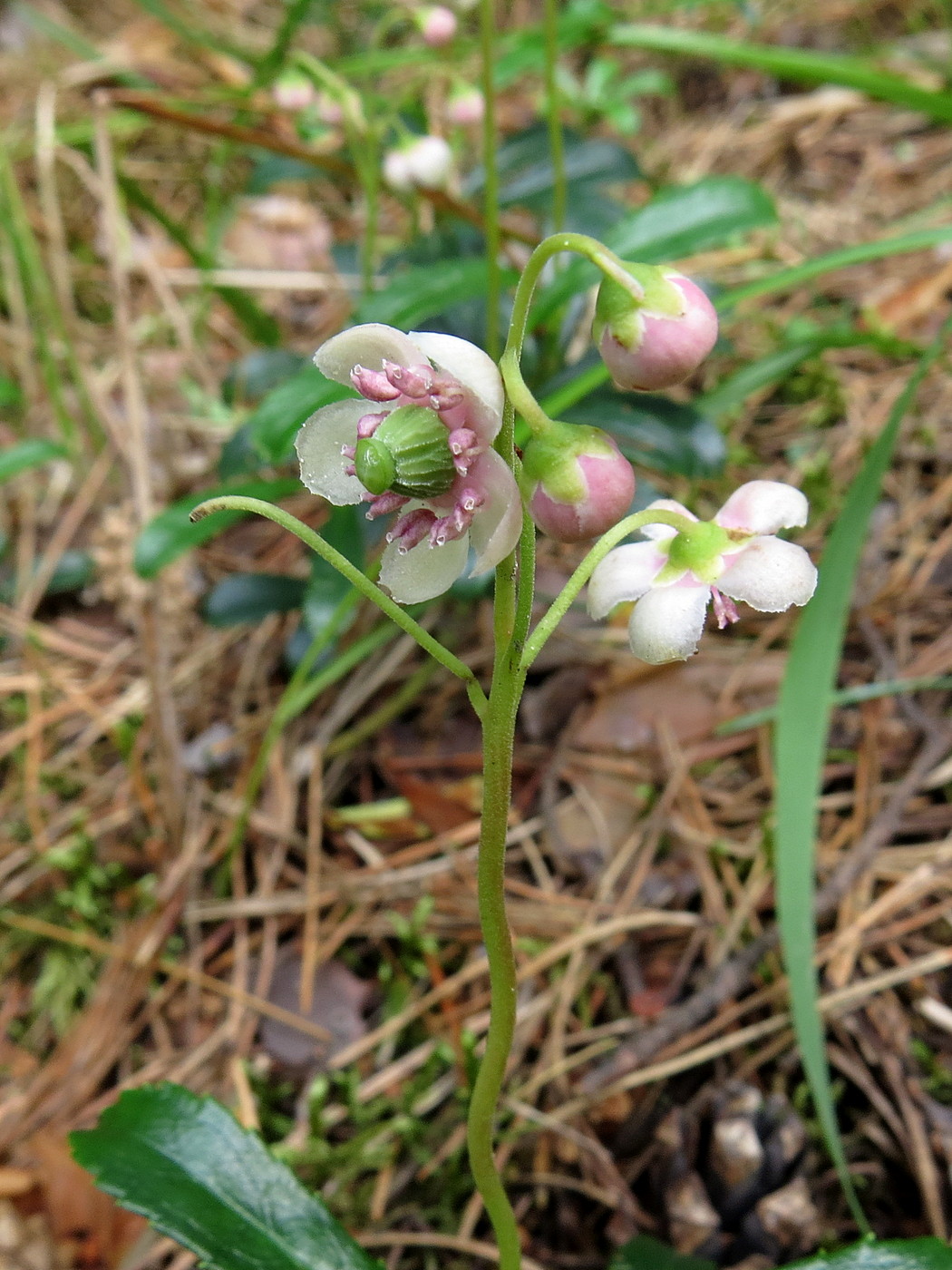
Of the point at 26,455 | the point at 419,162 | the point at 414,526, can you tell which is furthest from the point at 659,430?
the point at 26,455

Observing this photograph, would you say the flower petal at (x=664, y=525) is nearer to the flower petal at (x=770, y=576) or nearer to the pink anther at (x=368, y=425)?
the flower petal at (x=770, y=576)

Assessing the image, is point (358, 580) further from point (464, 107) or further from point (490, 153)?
point (464, 107)

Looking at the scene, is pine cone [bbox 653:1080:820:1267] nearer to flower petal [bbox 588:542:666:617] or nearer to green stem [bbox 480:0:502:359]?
flower petal [bbox 588:542:666:617]

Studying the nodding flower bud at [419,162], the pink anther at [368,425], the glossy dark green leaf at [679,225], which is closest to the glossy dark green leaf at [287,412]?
the glossy dark green leaf at [679,225]

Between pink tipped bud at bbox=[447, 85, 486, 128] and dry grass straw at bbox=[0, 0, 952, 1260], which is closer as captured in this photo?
dry grass straw at bbox=[0, 0, 952, 1260]

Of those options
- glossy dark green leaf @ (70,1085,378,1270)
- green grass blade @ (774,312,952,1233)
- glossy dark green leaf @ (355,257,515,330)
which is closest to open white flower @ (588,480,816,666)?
green grass blade @ (774,312,952,1233)

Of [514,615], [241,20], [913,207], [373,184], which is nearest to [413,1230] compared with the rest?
[514,615]

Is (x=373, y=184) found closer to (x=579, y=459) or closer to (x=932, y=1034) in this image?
(x=579, y=459)
